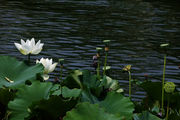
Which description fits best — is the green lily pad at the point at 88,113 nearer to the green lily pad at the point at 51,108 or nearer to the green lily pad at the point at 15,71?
the green lily pad at the point at 51,108

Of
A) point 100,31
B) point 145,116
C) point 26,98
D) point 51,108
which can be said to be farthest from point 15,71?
point 100,31

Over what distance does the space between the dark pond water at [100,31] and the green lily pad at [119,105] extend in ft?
16.2

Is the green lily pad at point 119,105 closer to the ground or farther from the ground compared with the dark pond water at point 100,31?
farther from the ground

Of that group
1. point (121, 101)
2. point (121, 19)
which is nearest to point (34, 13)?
point (121, 19)

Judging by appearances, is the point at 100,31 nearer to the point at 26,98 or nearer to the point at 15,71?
the point at 15,71

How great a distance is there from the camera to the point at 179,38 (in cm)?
1297

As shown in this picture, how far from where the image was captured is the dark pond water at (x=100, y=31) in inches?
393

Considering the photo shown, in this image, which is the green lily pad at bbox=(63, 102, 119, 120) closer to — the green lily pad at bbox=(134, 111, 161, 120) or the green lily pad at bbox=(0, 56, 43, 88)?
the green lily pad at bbox=(134, 111, 161, 120)

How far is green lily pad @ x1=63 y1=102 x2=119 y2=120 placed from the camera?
2.25m

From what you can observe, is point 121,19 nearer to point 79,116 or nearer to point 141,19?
point 141,19

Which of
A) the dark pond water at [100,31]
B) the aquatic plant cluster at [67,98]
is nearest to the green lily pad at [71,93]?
the aquatic plant cluster at [67,98]

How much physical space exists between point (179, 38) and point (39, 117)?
423 inches

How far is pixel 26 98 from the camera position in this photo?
2.69 m

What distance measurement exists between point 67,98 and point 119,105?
307 millimetres
